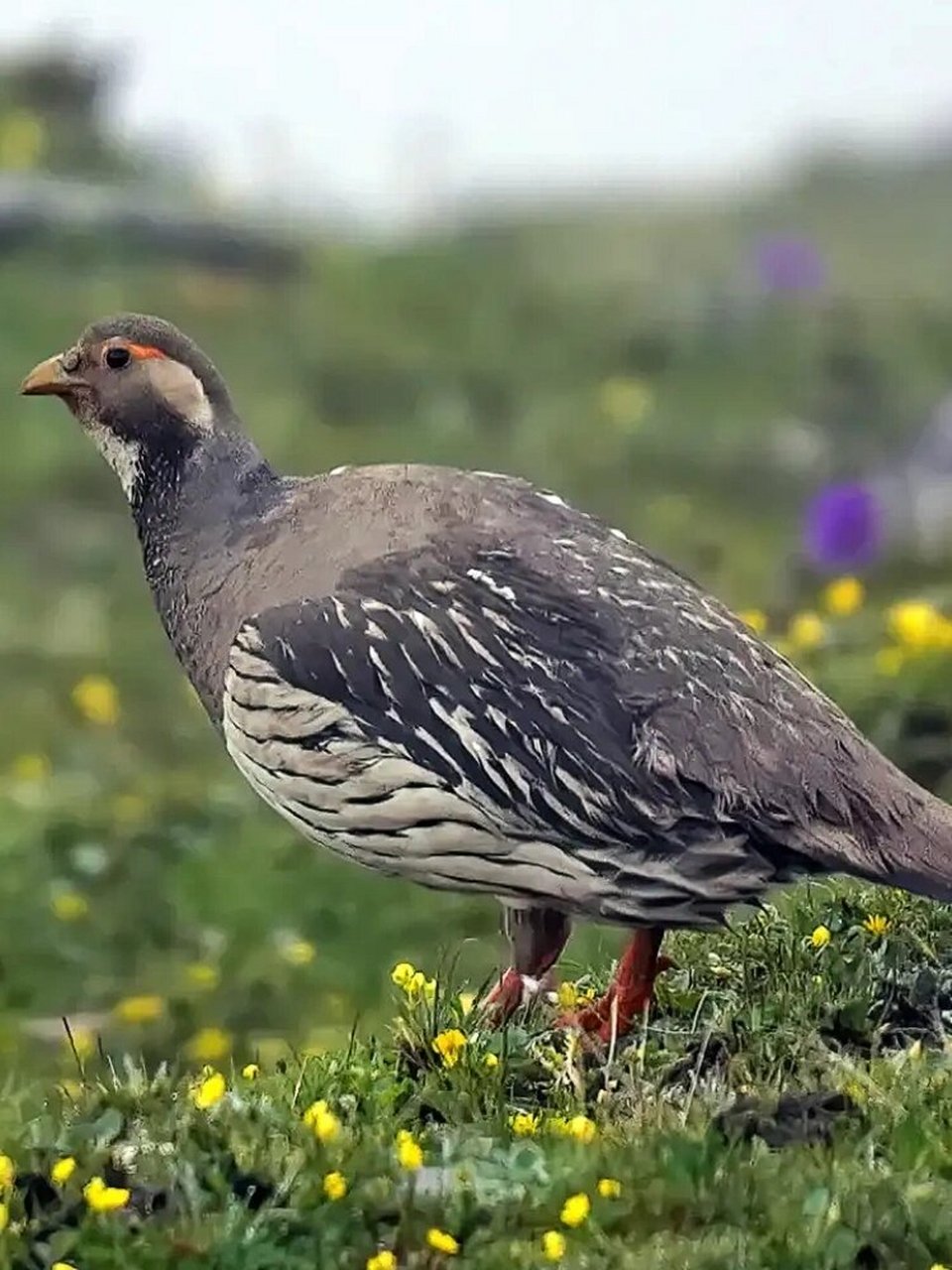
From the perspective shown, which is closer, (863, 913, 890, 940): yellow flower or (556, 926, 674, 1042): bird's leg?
(556, 926, 674, 1042): bird's leg

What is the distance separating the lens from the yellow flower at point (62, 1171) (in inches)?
215

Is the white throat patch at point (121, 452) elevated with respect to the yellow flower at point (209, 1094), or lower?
elevated

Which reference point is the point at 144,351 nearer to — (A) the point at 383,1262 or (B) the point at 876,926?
(B) the point at 876,926

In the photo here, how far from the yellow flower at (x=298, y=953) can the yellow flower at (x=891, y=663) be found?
3036 mm

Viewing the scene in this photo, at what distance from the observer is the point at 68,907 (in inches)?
429

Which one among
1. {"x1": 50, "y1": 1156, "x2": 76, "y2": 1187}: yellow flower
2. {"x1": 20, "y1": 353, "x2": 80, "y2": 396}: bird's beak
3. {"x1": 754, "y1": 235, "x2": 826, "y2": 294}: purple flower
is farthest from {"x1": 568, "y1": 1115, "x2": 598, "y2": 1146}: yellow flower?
{"x1": 754, "y1": 235, "x2": 826, "y2": 294}: purple flower

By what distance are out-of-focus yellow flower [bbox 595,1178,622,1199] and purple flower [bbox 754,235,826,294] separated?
67.4 feet

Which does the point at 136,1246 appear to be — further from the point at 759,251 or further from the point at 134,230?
the point at 759,251

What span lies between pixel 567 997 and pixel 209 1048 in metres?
3.07

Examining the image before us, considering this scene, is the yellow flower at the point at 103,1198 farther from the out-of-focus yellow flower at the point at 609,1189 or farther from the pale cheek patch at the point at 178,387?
the pale cheek patch at the point at 178,387

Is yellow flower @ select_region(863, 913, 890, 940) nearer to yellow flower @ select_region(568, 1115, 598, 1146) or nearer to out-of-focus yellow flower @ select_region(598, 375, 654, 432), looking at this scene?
yellow flower @ select_region(568, 1115, 598, 1146)

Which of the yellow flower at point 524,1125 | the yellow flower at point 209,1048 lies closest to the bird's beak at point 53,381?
the yellow flower at point 524,1125

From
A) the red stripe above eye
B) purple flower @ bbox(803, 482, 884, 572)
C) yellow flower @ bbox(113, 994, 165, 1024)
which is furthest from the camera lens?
purple flower @ bbox(803, 482, 884, 572)

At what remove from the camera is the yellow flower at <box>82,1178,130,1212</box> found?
5.32 metres
